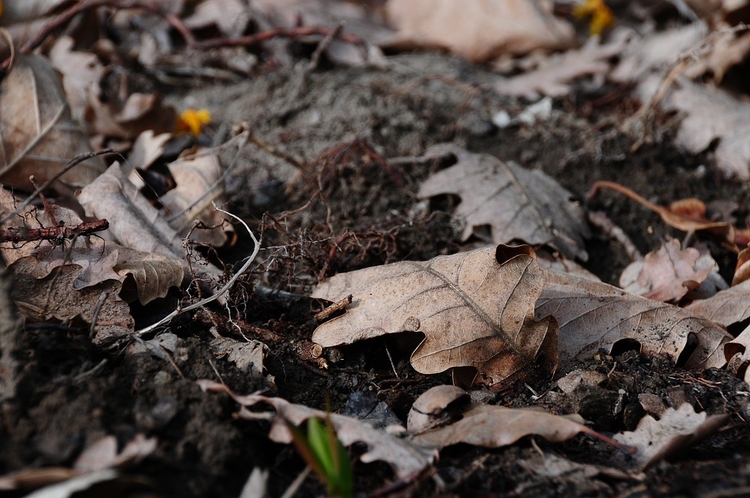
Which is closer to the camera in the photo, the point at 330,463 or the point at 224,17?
the point at 330,463

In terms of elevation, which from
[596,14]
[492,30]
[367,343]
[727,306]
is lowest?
[367,343]

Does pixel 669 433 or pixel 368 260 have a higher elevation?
pixel 669 433

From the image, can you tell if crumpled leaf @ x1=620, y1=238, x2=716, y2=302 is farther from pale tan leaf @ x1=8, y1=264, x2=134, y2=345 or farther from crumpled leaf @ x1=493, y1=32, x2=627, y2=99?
pale tan leaf @ x1=8, y1=264, x2=134, y2=345

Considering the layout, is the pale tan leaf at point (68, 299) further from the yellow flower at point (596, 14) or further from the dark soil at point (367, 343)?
the yellow flower at point (596, 14)

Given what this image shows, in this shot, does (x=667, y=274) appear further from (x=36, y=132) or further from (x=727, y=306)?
(x=36, y=132)

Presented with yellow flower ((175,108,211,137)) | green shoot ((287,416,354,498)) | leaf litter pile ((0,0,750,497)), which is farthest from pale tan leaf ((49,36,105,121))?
green shoot ((287,416,354,498))

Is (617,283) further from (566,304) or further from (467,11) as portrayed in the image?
(467,11)

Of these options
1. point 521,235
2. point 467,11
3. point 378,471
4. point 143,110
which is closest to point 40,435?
point 378,471

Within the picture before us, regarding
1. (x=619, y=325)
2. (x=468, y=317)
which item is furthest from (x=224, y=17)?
(x=619, y=325)

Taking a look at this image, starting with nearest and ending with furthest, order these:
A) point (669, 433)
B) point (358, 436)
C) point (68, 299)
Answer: point (358, 436), point (669, 433), point (68, 299)
